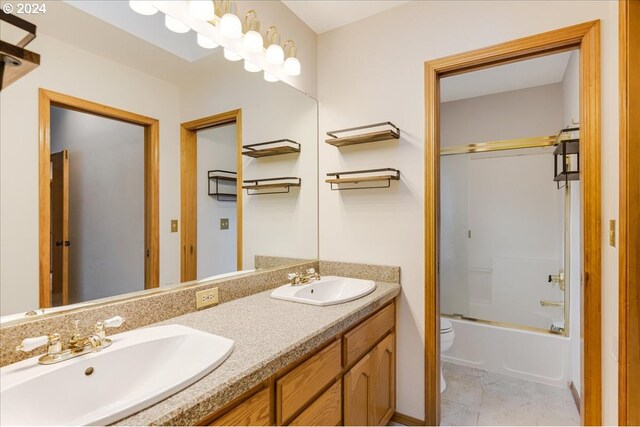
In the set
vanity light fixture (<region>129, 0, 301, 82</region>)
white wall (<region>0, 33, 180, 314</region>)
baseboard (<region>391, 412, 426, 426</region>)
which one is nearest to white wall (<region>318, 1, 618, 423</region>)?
baseboard (<region>391, 412, 426, 426</region>)

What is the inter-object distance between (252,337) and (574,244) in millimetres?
2486

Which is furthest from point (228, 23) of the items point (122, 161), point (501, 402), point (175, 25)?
point (501, 402)

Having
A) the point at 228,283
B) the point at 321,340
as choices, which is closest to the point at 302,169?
the point at 228,283

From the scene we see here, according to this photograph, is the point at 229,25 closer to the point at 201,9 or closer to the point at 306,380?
the point at 201,9

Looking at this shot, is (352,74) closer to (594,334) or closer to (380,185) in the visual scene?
(380,185)

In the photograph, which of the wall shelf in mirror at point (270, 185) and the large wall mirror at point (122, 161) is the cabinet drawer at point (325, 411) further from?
the wall shelf in mirror at point (270, 185)

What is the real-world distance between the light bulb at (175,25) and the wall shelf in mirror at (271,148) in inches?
23.7

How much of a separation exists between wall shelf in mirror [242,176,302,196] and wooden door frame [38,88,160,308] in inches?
21.8

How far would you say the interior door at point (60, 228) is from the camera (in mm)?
1001

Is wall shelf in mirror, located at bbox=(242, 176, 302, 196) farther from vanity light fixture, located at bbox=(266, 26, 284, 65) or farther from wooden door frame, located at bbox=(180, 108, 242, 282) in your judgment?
vanity light fixture, located at bbox=(266, 26, 284, 65)

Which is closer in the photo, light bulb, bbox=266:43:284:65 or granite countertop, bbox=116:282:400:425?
granite countertop, bbox=116:282:400:425

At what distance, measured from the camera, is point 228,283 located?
1.53 metres

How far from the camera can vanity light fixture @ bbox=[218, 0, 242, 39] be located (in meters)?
1.46

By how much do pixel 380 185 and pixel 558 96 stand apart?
2.28 metres
